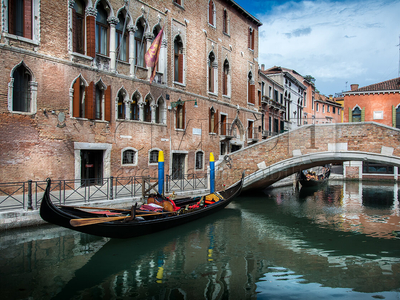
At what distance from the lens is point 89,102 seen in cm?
1020

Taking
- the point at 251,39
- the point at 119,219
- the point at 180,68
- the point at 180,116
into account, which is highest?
the point at 251,39

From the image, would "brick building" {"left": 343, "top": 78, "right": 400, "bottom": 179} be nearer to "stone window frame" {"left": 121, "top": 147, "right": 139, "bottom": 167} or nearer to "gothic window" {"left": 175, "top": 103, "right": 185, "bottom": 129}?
"gothic window" {"left": 175, "top": 103, "right": 185, "bottom": 129}

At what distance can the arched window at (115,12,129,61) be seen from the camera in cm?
1136

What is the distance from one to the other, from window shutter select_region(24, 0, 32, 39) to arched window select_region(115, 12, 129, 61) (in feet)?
9.71

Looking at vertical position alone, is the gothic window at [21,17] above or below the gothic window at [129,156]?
above

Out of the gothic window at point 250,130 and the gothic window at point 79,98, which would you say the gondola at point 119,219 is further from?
the gothic window at point 250,130

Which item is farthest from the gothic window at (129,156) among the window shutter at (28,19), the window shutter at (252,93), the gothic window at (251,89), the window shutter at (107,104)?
the window shutter at (252,93)

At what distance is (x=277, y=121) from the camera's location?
2442 centimetres

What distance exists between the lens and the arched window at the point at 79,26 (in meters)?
10.1

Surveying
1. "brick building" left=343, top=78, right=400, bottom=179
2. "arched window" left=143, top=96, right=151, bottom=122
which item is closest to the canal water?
"arched window" left=143, top=96, right=151, bottom=122

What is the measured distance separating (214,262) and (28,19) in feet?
27.3

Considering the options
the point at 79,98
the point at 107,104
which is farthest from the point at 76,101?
the point at 107,104

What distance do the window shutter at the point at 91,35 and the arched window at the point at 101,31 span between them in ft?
1.54

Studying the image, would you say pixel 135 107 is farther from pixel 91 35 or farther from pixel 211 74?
pixel 211 74
